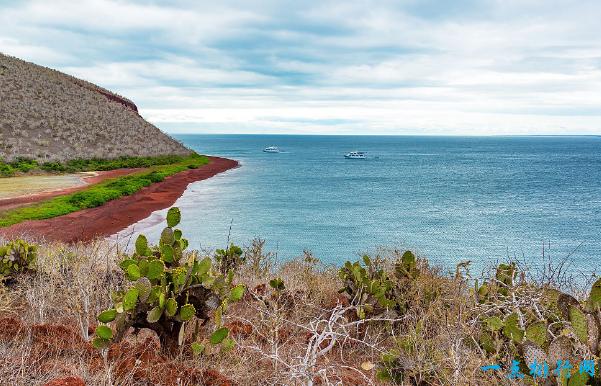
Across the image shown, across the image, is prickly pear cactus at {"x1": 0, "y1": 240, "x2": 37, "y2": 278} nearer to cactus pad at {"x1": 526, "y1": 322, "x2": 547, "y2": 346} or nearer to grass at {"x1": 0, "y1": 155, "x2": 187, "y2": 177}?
cactus pad at {"x1": 526, "y1": 322, "x2": 547, "y2": 346}

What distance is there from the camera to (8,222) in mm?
21438

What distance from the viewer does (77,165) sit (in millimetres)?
44219

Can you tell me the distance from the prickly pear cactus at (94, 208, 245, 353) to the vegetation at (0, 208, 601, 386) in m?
0.01

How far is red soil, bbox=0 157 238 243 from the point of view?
65.8 ft

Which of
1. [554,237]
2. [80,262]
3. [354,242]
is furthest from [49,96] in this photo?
[80,262]

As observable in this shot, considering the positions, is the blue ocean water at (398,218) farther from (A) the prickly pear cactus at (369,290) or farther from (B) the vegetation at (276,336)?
(B) the vegetation at (276,336)

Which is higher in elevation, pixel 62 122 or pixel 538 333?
pixel 62 122

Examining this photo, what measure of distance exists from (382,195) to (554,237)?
1812 cm

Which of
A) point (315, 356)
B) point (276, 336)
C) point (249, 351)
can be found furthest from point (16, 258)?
point (315, 356)

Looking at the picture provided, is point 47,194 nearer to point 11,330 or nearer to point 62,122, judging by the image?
point 11,330

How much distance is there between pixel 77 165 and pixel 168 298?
42.5 metres

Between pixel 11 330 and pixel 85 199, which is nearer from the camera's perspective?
pixel 11 330

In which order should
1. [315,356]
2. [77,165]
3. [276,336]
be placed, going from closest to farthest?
[315,356] → [276,336] → [77,165]

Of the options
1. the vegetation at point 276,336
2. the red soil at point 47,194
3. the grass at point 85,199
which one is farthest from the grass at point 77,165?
the vegetation at point 276,336
